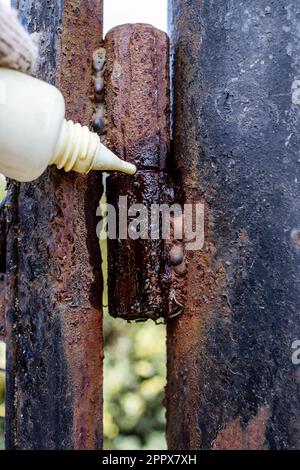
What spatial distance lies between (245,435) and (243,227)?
229mm

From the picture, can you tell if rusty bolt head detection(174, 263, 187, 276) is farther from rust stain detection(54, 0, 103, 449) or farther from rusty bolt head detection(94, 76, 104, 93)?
rusty bolt head detection(94, 76, 104, 93)

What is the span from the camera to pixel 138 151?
0.62 meters

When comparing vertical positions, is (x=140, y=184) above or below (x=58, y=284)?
above

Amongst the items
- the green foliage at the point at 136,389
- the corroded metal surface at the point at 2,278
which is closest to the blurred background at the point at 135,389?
the green foliage at the point at 136,389

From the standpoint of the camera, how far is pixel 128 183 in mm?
617

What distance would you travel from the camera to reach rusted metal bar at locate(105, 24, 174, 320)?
0.62m

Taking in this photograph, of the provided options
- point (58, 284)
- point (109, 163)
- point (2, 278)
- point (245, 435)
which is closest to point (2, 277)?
point (2, 278)

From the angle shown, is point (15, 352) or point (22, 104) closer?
point (22, 104)

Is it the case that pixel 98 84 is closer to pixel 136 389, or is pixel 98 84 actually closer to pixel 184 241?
pixel 184 241

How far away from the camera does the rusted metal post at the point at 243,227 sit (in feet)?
1.77

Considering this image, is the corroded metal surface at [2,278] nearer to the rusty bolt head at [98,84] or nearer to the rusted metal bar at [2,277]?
the rusted metal bar at [2,277]
